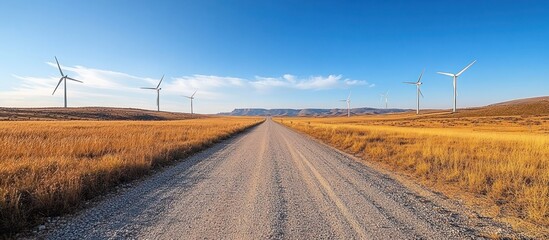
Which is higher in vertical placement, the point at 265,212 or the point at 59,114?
the point at 59,114

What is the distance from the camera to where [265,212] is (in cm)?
558

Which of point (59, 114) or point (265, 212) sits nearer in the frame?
point (265, 212)

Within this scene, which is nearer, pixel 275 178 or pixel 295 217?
pixel 295 217

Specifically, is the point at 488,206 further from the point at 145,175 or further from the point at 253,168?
the point at 145,175

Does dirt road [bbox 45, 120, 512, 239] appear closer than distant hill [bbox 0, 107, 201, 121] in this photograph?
Yes

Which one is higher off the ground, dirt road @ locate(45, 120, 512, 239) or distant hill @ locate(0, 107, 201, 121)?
distant hill @ locate(0, 107, 201, 121)

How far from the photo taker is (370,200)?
6.52 metres

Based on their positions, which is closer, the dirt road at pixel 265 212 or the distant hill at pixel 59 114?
the dirt road at pixel 265 212

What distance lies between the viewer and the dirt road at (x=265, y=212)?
460 cm

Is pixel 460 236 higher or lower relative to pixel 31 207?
lower

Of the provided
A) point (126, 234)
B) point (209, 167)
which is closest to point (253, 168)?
point (209, 167)

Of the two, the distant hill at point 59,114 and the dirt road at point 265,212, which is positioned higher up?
the distant hill at point 59,114

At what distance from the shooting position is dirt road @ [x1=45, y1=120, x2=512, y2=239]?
4.60 metres

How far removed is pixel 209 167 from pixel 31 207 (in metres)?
6.10
